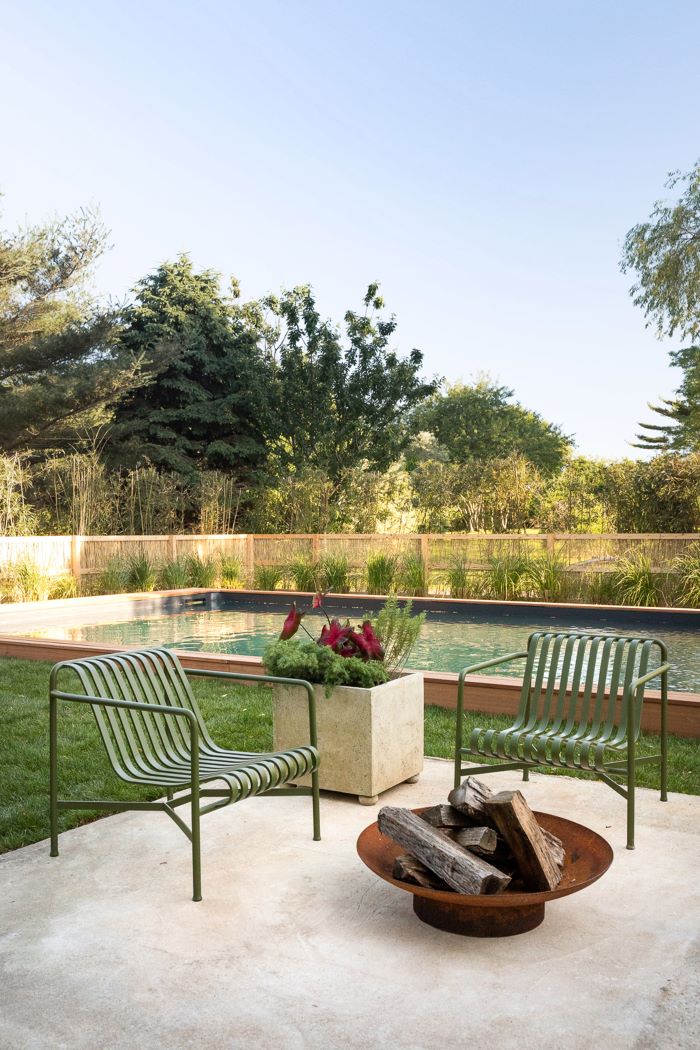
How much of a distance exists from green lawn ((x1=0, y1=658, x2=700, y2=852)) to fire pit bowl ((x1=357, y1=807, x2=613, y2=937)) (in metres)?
1.50

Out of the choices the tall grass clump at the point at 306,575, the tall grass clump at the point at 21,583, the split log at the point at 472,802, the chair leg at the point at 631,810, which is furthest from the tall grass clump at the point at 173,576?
the split log at the point at 472,802

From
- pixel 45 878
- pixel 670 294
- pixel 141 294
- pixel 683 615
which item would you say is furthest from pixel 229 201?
pixel 45 878

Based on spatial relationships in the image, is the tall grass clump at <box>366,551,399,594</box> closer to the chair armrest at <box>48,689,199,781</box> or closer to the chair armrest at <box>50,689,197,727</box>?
the chair armrest at <box>48,689,199,781</box>

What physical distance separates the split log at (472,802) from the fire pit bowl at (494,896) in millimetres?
162

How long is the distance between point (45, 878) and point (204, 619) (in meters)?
9.25

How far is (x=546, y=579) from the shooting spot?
492 inches

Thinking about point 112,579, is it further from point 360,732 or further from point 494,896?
point 494,896

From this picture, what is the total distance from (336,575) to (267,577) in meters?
1.32

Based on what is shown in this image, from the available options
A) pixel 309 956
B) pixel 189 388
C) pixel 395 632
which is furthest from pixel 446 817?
pixel 189 388

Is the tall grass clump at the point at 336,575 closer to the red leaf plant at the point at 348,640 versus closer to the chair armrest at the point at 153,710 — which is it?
the red leaf plant at the point at 348,640

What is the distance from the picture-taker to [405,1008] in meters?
2.25

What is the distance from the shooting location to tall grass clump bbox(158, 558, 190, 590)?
14180 mm

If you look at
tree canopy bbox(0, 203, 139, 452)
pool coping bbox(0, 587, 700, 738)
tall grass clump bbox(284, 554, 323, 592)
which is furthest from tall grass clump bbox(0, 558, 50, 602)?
tree canopy bbox(0, 203, 139, 452)

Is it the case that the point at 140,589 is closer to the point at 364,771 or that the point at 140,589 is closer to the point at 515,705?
the point at 515,705
